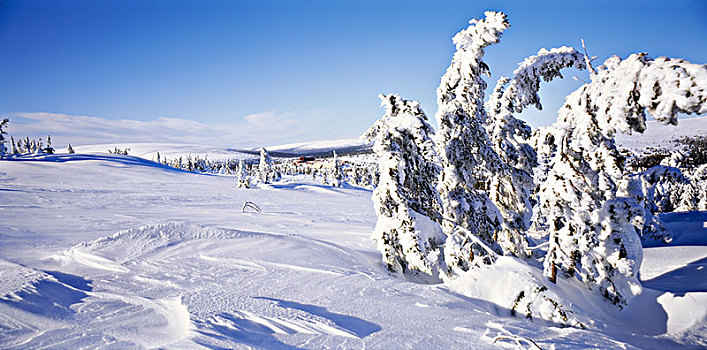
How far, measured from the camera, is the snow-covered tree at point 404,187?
770cm

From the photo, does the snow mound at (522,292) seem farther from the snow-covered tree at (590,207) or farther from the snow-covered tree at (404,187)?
the snow-covered tree at (404,187)

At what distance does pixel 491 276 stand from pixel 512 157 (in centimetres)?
635

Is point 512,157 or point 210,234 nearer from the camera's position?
point 210,234

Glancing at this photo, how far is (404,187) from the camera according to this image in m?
8.56

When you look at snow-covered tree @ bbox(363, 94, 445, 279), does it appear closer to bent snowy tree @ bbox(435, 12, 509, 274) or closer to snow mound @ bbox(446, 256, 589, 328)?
bent snowy tree @ bbox(435, 12, 509, 274)

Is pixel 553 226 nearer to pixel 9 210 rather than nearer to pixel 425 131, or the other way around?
pixel 425 131

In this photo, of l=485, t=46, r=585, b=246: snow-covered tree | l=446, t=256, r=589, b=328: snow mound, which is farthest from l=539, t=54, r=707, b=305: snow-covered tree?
l=485, t=46, r=585, b=246: snow-covered tree

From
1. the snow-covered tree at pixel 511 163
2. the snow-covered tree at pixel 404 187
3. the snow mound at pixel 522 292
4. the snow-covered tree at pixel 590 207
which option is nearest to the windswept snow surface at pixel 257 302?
the snow mound at pixel 522 292

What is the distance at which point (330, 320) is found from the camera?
4.22 m

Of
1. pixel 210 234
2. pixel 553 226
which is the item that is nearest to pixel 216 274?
pixel 210 234

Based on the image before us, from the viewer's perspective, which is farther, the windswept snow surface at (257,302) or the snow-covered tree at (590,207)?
the snow-covered tree at (590,207)

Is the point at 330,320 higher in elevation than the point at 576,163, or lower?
lower

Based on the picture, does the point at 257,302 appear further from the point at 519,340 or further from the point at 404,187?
the point at 404,187

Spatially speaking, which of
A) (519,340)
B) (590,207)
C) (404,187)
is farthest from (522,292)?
(404,187)
